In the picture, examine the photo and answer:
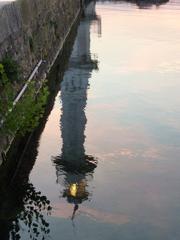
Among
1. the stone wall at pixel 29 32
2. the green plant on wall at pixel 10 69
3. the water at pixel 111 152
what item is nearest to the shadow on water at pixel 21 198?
the water at pixel 111 152

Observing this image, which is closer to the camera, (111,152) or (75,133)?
(111,152)

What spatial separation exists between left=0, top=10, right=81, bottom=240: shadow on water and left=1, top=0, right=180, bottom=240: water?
0.05 metres

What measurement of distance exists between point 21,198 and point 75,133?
14.7ft

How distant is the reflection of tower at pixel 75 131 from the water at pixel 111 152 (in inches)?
1.2

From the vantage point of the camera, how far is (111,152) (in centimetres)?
1574

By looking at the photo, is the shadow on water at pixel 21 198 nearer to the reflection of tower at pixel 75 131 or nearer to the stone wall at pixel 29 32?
the reflection of tower at pixel 75 131

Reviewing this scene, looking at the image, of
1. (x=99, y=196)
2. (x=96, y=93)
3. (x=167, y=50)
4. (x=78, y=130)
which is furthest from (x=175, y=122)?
(x=167, y=50)

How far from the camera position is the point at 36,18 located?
2225 centimetres

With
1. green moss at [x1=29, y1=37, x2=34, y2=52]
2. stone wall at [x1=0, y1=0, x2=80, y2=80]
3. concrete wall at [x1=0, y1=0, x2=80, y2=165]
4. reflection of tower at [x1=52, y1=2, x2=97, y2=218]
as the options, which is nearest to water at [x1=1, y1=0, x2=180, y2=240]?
reflection of tower at [x1=52, y1=2, x2=97, y2=218]

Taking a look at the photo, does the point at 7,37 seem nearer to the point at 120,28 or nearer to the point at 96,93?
the point at 96,93

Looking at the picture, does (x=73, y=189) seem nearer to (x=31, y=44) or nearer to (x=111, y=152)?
(x=111, y=152)

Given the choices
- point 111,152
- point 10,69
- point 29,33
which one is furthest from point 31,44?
point 111,152

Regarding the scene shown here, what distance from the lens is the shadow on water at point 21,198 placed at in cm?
1130

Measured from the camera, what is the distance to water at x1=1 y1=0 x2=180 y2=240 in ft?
38.2
